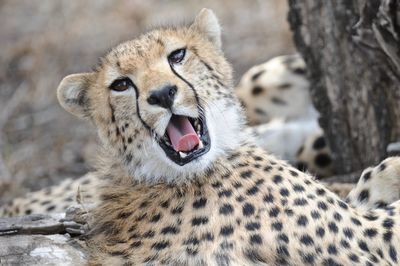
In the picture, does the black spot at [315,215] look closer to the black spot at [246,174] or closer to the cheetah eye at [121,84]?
the black spot at [246,174]

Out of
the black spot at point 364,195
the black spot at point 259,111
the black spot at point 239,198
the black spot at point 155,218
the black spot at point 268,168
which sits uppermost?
the black spot at point 268,168

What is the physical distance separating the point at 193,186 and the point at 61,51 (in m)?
3.03

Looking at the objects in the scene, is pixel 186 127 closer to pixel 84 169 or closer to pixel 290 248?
pixel 290 248

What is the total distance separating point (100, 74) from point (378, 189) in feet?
3.25

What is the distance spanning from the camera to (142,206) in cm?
293

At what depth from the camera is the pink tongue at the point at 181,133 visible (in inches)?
108

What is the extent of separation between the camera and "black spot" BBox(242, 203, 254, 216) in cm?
279

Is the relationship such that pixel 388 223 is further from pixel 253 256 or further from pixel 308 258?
pixel 253 256

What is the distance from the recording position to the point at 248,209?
2797 mm

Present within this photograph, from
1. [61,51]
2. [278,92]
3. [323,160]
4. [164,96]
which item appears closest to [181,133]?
[164,96]

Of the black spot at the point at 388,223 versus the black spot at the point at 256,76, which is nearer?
the black spot at the point at 388,223

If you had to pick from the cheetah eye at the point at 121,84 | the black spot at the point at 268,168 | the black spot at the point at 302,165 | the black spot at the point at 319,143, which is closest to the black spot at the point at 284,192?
the black spot at the point at 268,168

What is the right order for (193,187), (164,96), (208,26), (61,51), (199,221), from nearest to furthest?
(164,96) → (199,221) → (193,187) → (208,26) → (61,51)

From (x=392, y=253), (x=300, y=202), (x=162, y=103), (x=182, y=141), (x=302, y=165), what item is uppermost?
(x=162, y=103)
